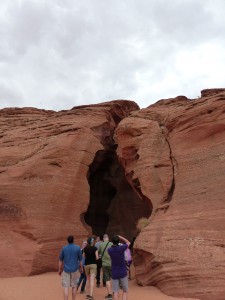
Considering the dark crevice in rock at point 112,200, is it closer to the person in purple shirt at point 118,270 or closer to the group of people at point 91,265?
the group of people at point 91,265

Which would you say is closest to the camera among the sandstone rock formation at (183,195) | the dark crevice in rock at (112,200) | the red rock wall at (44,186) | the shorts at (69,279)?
the shorts at (69,279)

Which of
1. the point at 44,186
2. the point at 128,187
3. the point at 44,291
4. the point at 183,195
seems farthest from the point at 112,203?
the point at 44,291

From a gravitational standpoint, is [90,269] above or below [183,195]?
below

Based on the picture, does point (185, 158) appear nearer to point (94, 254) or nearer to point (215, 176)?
point (215, 176)

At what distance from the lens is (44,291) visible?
9.31m

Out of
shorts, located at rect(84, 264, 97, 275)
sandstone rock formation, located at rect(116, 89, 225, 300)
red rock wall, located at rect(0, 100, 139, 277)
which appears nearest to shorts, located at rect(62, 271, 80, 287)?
shorts, located at rect(84, 264, 97, 275)

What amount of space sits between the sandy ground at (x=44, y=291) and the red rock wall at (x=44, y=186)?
3.69 feet

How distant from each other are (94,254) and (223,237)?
3123 millimetres

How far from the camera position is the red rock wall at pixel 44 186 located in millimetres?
12344

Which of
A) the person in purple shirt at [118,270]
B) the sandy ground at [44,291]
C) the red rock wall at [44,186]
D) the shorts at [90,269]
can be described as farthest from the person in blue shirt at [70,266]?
the red rock wall at [44,186]

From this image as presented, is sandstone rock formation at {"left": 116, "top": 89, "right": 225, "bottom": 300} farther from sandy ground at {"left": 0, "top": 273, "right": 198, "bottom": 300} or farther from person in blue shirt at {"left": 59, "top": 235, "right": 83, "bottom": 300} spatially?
person in blue shirt at {"left": 59, "top": 235, "right": 83, "bottom": 300}

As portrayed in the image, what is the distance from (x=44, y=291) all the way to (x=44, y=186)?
493cm

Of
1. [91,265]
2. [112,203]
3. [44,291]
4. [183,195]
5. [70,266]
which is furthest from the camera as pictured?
[112,203]

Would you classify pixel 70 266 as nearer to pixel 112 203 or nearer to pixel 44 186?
pixel 44 186
